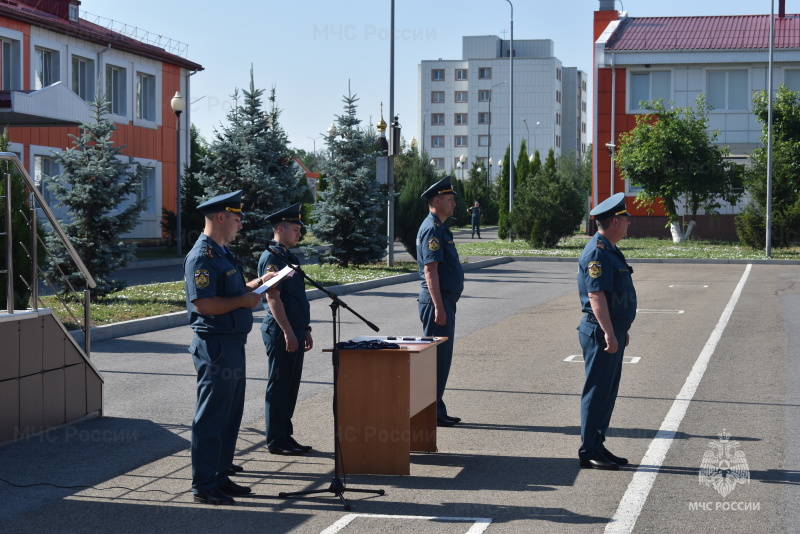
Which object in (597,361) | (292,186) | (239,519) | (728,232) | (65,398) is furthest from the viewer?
(728,232)

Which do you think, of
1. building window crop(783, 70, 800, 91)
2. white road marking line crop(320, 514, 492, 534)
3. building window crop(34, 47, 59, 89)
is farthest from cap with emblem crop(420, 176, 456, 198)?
building window crop(783, 70, 800, 91)

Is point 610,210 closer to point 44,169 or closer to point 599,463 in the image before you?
point 599,463

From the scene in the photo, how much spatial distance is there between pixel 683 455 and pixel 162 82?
104 feet

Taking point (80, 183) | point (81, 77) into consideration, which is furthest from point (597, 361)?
point (81, 77)

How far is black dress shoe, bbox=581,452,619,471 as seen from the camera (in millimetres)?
6676

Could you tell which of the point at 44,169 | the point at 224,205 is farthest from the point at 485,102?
the point at 224,205

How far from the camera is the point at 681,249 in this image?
36688 millimetres

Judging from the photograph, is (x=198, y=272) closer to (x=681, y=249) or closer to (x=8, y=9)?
(x=8, y=9)

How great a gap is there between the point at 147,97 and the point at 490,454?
3061 cm

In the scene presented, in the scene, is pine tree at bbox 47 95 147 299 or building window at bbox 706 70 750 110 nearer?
pine tree at bbox 47 95 147 299

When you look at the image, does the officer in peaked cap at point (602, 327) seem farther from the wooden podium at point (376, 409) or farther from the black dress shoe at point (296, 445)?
the black dress shoe at point (296, 445)

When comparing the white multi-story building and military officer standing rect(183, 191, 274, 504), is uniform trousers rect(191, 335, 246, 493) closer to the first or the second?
military officer standing rect(183, 191, 274, 504)

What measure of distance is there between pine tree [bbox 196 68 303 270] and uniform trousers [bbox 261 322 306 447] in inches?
548

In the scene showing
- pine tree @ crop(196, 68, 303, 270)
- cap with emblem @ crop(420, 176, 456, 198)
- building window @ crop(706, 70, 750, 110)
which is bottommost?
cap with emblem @ crop(420, 176, 456, 198)
